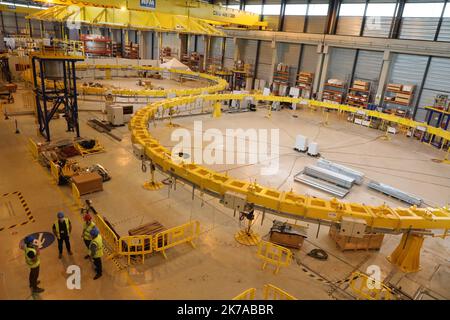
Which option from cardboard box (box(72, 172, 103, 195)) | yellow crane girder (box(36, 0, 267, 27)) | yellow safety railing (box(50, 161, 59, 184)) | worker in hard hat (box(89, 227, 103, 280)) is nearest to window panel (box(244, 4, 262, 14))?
yellow crane girder (box(36, 0, 267, 27))

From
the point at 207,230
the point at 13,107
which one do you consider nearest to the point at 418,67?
the point at 207,230

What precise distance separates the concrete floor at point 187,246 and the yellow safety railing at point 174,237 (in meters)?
0.24

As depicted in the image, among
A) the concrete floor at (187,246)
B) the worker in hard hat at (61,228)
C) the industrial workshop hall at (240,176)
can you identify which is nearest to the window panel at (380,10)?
the industrial workshop hall at (240,176)

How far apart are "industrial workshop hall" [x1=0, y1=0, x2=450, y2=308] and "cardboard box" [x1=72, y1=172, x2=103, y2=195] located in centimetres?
7

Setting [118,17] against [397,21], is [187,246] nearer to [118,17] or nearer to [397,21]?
[118,17]

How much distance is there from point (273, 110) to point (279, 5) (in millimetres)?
14241

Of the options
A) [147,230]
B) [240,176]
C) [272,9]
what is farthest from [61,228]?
[272,9]

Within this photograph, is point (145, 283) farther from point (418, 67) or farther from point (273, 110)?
point (418, 67)

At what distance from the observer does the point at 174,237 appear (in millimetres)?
9281

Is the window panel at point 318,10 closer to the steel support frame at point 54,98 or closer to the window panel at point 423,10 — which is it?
the window panel at point 423,10

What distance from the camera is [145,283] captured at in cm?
770

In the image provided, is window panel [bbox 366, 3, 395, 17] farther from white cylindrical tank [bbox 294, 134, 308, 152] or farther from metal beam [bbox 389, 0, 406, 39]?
white cylindrical tank [bbox 294, 134, 308, 152]

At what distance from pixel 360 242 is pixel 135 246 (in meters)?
6.72

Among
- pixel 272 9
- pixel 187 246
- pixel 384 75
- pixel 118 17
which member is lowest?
pixel 187 246
